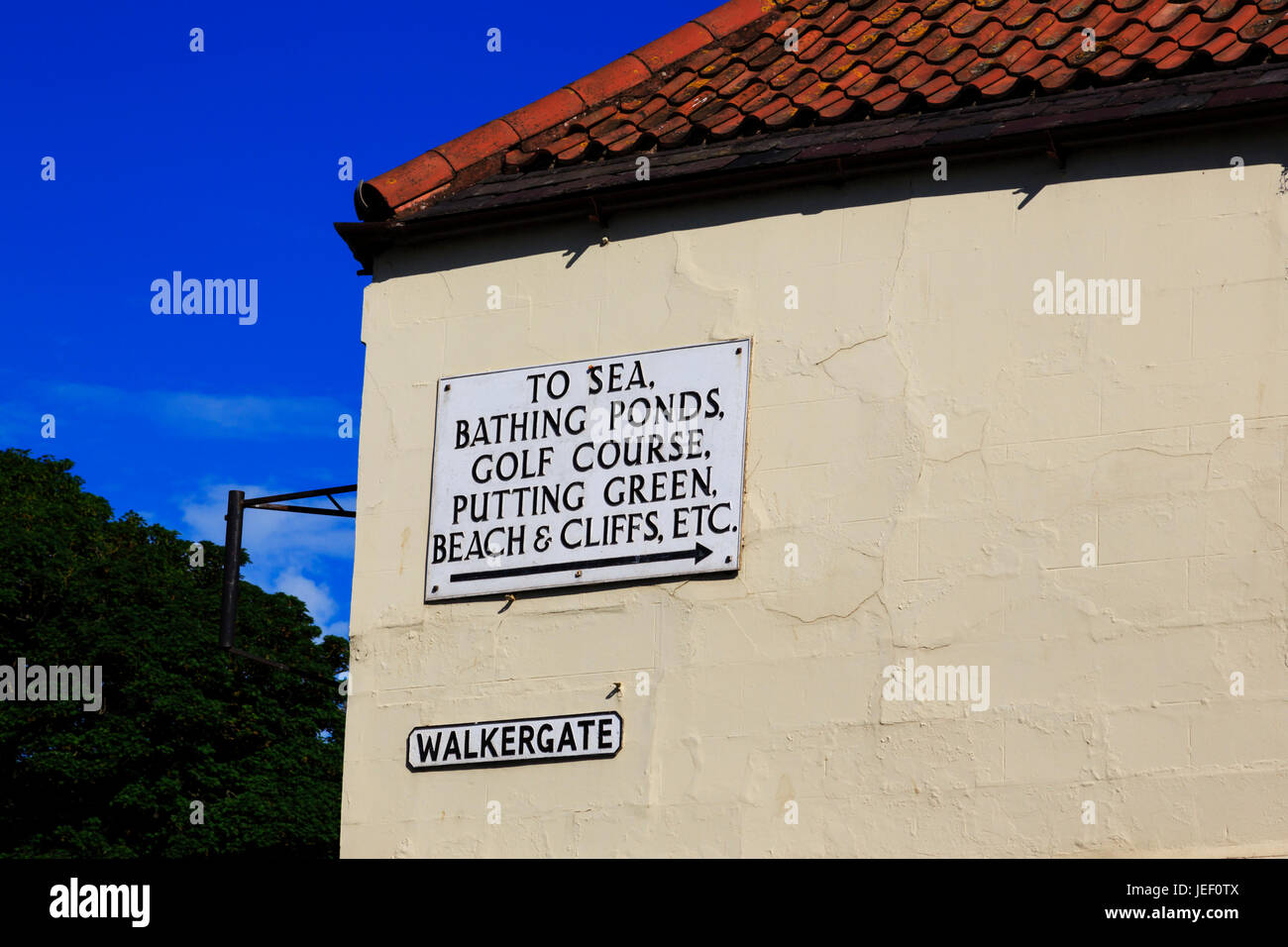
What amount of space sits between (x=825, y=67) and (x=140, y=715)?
71.3 feet

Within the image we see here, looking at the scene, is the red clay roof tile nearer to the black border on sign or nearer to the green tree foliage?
the black border on sign

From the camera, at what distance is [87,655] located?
2964cm

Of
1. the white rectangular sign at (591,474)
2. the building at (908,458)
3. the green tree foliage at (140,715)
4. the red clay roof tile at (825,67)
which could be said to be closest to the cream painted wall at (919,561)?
the building at (908,458)

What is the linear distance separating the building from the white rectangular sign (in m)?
0.11

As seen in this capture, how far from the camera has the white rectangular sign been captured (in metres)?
9.98

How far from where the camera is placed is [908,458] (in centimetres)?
959

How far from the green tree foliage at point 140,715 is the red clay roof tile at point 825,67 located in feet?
56.7

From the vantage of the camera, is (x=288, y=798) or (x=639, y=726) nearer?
(x=639, y=726)

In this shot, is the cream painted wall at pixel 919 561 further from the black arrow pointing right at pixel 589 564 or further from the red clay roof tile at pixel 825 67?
the red clay roof tile at pixel 825 67

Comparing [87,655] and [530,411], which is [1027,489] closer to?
[530,411]

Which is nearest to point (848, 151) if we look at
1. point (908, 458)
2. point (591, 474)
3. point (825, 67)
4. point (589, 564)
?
point (825, 67)

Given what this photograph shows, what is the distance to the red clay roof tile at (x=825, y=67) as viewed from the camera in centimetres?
1012

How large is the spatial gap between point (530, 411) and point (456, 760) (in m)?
2.15
